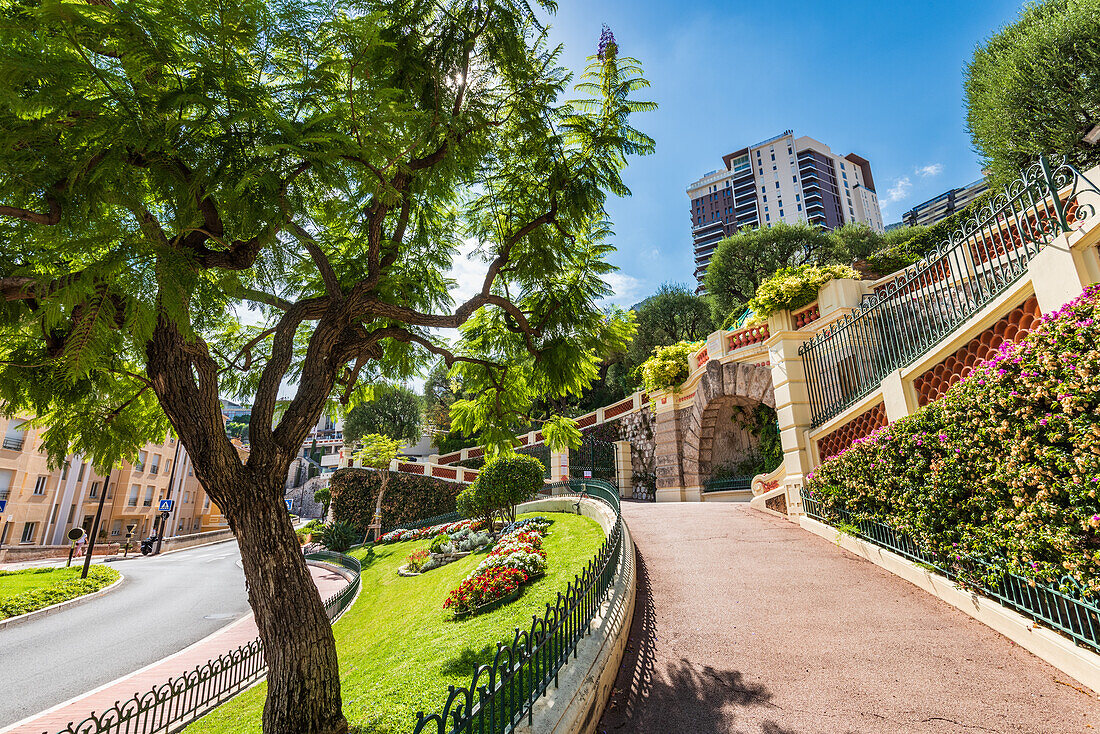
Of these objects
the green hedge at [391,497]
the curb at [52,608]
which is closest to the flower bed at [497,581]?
the curb at [52,608]

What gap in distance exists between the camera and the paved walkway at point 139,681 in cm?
720

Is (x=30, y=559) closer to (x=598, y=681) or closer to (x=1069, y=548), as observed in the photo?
(x=598, y=681)

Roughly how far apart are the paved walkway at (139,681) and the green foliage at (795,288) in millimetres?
14637

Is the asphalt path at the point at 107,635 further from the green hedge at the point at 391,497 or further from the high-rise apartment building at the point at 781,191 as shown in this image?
the high-rise apartment building at the point at 781,191

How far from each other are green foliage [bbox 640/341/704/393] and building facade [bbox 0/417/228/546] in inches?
782

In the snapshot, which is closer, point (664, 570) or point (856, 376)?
point (664, 570)

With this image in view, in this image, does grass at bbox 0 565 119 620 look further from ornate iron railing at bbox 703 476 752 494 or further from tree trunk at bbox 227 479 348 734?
ornate iron railing at bbox 703 476 752 494

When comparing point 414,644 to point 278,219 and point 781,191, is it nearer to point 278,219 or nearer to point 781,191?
point 278,219

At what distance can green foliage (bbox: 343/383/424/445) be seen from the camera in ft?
140

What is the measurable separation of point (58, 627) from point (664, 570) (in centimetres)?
1656

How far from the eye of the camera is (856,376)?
→ 31.0 feet

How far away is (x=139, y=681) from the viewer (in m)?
9.06

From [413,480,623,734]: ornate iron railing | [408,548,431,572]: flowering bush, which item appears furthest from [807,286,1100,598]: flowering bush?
[408,548,431,572]: flowering bush

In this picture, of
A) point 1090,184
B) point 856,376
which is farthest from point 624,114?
point 856,376
